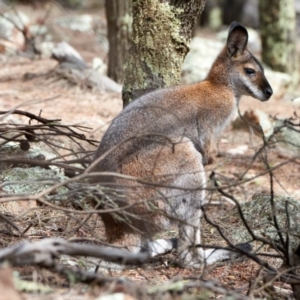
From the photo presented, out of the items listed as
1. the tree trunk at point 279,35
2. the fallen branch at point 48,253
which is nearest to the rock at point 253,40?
the tree trunk at point 279,35

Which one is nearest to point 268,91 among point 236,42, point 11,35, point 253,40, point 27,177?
point 236,42

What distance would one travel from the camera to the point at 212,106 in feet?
18.9

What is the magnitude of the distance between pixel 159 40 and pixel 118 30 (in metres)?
4.31

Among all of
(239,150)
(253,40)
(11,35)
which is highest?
(253,40)

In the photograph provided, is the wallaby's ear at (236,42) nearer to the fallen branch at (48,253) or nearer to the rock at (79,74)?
the fallen branch at (48,253)

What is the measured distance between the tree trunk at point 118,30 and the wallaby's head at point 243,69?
450 centimetres

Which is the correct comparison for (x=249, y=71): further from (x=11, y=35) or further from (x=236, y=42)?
(x=11, y=35)

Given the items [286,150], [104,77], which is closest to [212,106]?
[286,150]

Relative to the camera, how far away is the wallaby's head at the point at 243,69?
617 centimetres

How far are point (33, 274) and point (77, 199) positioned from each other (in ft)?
7.44

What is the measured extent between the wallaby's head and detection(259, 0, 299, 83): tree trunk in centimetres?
769

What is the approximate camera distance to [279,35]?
45.8 ft

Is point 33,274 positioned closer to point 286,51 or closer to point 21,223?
point 21,223

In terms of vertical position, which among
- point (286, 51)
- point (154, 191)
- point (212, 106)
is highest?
point (286, 51)
